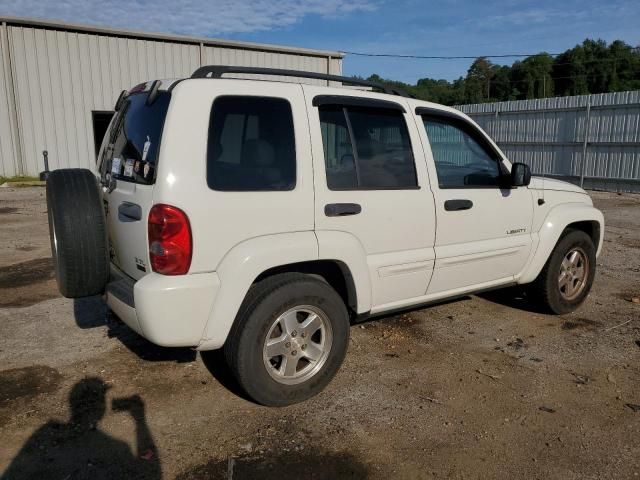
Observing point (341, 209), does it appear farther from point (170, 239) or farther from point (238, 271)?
point (170, 239)

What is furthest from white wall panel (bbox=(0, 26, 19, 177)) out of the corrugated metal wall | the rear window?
the corrugated metal wall

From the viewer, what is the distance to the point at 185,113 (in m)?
3.01

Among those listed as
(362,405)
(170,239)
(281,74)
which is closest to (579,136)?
(281,74)

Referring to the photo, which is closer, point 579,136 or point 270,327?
point 270,327

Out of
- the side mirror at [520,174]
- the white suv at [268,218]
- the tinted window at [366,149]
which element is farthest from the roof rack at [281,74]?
the side mirror at [520,174]

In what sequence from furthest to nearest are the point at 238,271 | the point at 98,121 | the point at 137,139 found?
the point at 98,121
the point at 137,139
the point at 238,271

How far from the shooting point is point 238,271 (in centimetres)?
307

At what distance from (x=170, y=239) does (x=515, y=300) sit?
4.04m

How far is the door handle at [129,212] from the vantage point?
3.07 m

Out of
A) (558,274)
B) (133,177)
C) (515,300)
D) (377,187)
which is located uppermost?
(133,177)

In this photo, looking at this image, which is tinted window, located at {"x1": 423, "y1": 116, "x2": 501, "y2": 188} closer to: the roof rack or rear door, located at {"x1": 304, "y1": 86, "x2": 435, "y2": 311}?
rear door, located at {"x1": 304, "y1": 86, "x2": 435, "y2": 311}

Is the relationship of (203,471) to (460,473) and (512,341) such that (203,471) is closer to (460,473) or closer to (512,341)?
(460,473)

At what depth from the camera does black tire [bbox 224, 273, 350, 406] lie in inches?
125

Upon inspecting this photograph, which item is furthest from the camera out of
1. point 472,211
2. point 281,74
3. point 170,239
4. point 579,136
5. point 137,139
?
point 579,136
